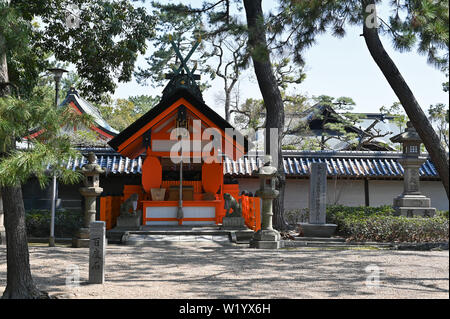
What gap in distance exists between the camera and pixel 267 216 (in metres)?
11.7

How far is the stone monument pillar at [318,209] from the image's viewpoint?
13.4 meters

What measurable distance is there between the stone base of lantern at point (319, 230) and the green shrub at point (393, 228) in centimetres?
47

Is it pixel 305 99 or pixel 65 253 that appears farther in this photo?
pixel 305 99

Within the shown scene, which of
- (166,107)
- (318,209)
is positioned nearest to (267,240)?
(318,209)

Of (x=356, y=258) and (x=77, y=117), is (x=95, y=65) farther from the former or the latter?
(x=356, y=258)

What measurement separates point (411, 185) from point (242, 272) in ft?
29.8

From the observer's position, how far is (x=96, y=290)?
21.7ft

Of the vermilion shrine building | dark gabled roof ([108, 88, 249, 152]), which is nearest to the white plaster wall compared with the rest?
the vermilion shrine building

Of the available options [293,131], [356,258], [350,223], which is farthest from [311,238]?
[293,131]

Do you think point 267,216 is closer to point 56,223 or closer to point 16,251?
point 16,251

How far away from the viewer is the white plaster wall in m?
18.3

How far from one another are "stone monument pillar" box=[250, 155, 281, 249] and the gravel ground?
460mm

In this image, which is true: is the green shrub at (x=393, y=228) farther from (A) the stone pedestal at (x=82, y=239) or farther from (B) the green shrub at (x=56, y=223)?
(B) the green shrub at (x=56, y=223)

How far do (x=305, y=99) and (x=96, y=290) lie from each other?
20.8m
